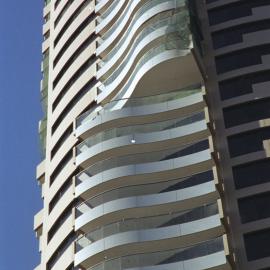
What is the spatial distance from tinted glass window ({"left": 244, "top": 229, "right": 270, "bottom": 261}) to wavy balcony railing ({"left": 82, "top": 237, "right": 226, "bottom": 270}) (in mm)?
2324

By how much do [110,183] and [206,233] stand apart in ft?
20.5

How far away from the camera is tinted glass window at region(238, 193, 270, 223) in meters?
43.5

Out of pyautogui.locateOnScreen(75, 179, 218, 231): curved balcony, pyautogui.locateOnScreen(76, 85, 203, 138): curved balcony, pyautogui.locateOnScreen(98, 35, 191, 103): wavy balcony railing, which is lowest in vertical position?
pyautogui.locateOnScreen(75, 179, 218, 231): curved balcony

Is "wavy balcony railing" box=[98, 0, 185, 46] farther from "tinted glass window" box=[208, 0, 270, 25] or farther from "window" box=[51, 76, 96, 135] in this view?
"tinted glass window" box=[208, 0, 270, 25]

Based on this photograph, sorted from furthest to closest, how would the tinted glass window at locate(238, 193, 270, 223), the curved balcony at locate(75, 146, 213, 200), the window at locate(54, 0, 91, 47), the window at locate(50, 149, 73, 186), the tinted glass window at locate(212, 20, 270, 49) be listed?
1. the window at locate(54, 0, 91, 47)
2. the window at locate(50, 149, 73, 186)
3. the tinted glass window at locate(212, 20, 270, 49)
4. the curved balcony at locate(75, 146, 213, 200)
5. the tinted glass window at locate(238, 193, 270, 223)

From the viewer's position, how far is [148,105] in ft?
157

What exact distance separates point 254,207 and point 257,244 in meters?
2.02

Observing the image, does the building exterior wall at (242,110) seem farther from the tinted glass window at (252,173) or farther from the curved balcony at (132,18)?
the curved balcony at (132,18)

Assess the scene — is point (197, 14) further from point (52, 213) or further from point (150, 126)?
point (52, 213)

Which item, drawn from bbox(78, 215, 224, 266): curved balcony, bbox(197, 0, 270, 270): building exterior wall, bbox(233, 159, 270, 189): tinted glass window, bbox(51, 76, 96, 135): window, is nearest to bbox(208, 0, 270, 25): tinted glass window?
bbox(197, 0, 270, 270): building exterior wall

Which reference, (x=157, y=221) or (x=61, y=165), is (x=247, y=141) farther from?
(x=61, y=165)

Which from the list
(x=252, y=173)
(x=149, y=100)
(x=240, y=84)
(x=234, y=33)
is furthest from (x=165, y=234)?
Answer: (x=234, y=33)

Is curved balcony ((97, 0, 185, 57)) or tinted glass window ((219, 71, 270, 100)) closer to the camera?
tinted glass window ((219, 71, 270, 100))

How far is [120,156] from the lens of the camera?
46.4 m
